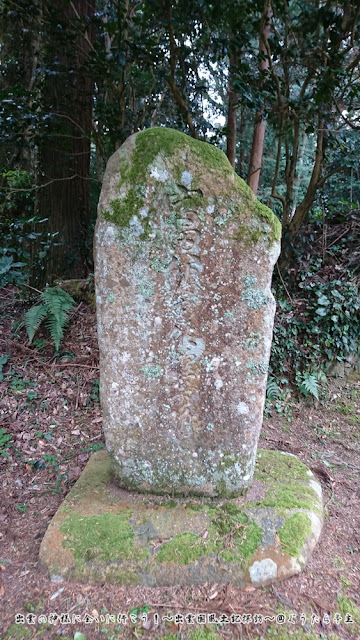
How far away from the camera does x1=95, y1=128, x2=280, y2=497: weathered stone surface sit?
237cm

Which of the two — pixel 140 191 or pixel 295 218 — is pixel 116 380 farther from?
pixel 295 218

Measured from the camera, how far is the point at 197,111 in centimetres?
595

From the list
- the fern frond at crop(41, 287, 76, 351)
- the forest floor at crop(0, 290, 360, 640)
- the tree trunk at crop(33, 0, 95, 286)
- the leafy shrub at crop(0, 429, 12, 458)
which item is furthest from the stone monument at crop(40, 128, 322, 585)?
the tree trunk at crop(33, 0, 95, 286)

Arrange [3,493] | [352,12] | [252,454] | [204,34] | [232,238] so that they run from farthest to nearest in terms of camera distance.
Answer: [204,34]
[352,12]
[3,493]
[252,454]
[232,238]

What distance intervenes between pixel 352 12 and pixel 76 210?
13.3 ft

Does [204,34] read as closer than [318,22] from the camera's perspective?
No

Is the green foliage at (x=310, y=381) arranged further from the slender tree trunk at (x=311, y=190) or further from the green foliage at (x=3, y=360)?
the green foliage at (x=3, y=360)

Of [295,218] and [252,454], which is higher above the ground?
[295,218]

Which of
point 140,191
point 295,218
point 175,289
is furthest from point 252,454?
point 295,218

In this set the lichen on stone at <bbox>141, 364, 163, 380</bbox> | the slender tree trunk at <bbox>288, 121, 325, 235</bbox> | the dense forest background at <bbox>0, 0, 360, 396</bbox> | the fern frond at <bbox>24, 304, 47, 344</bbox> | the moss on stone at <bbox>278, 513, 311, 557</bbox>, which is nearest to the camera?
the moss on stone at <bbox>278, 513, 311, 557</bbox>

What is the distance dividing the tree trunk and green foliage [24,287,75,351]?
748 millimetres

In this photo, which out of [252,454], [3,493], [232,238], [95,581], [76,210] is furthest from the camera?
[76,210]

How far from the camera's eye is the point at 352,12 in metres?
4.24

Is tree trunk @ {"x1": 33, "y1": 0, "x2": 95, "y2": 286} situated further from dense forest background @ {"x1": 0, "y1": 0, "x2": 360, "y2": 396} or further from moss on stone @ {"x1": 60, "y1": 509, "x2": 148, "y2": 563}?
moss on stone @ {"x1": 60, "y1": 509, "x2": 148, "y2": 563}
